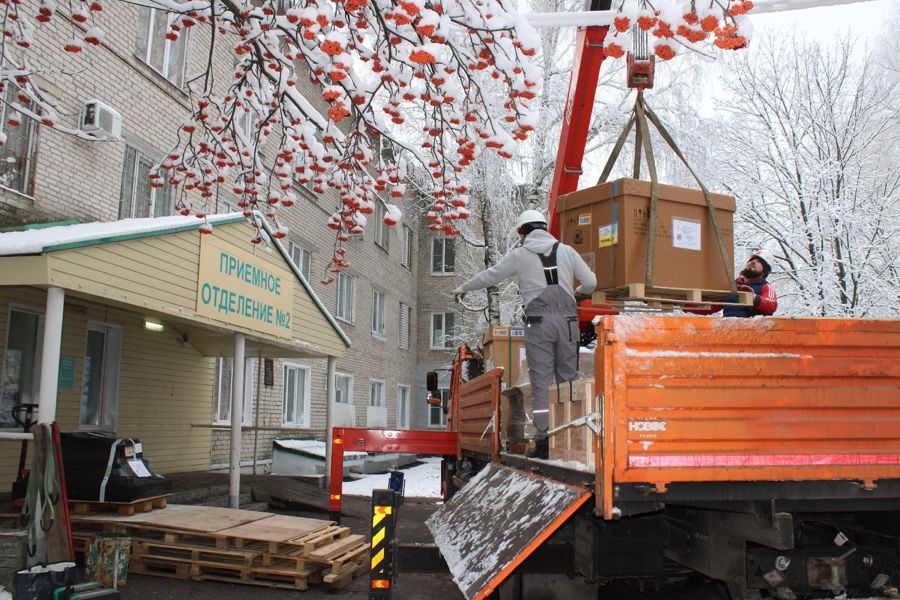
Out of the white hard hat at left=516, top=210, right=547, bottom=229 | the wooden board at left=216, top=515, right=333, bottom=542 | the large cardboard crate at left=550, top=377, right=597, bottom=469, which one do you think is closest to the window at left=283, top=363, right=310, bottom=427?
the wooden board at left=216, top=515, right=333, bottom=542

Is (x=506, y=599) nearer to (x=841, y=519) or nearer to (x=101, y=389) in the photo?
(x=841, y=519)

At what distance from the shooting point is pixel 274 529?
7.83 m

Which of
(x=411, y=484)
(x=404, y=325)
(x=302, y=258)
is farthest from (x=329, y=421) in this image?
(x=404, y=325)

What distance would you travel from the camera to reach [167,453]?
12.8m

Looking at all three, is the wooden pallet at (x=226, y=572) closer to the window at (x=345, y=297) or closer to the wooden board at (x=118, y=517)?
the wooden board at (x=118, y=517)

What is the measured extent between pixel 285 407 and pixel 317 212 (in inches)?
201

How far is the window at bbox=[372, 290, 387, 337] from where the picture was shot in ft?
83.0

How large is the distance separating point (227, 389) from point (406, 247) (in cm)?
1483

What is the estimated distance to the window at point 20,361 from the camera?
30.6 feet

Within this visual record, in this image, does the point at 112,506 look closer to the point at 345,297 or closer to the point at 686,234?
the point at 686,234

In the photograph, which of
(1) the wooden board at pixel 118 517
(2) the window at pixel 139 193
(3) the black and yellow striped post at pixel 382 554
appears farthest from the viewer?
(2) the window at pixel 139 193

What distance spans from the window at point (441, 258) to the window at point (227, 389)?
51.4 feet

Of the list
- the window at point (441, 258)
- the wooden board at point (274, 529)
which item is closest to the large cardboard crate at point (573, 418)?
the wooden board at point (274, 529)

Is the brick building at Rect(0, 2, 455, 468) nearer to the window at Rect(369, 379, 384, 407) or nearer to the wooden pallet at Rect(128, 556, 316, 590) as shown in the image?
the window at Rect(369, 379, 384, 407)
